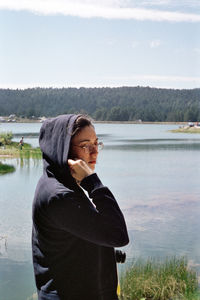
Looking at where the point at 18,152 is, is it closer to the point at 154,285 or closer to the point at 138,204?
the point at 138,204

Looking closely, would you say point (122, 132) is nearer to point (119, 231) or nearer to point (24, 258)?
point (24, 258)

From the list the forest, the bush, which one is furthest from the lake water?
the forest

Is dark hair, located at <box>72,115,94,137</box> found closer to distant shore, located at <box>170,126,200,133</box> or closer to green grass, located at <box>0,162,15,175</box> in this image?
green grass, located at <box>0,162,15,175</box>

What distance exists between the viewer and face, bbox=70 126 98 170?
920 millimetres

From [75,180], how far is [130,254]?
6445 millimetres

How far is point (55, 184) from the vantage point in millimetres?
871

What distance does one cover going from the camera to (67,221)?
84 centimetres

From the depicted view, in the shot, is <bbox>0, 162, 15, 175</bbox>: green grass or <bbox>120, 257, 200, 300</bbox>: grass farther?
<bbox>0, 162, 15, 175</bbox>: green grass

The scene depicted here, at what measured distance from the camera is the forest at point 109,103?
46.0 ft

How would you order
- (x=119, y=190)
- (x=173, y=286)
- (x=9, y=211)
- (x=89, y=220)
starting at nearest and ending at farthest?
(x=89, y=220) → (x=173, y=286) → (x=9, y=211) → (x=119, y=190)

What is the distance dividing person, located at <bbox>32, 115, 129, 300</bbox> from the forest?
8.61m

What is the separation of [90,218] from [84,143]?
6.4 inches

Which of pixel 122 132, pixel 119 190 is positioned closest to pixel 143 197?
pixel 119 190

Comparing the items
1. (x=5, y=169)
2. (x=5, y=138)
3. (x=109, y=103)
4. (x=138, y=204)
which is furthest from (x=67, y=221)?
(x=109, y=103)
